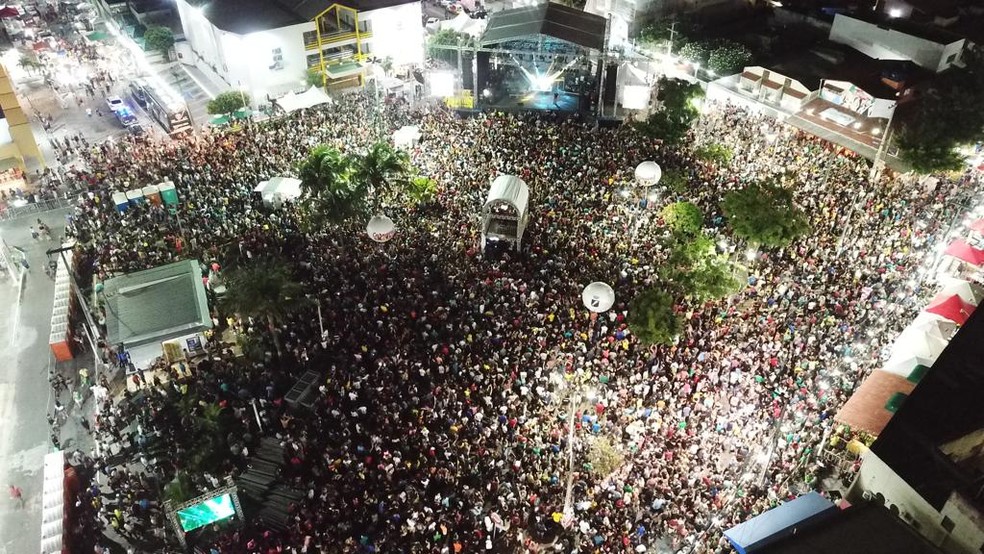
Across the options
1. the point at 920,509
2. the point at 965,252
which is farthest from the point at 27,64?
the point at 920,509

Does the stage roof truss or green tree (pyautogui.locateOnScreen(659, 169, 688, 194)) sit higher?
the stage roof truss

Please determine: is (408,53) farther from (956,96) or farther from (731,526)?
(731,526)

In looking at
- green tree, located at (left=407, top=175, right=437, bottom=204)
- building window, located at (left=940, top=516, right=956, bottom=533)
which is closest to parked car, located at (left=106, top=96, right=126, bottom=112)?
green tree, located at (left=407, top=175, right=437, bottom=204)


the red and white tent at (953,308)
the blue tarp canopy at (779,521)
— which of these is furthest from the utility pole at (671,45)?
the blue tarp canopy at (779,521)

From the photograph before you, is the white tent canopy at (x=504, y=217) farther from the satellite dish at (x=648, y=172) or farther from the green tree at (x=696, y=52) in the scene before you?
the green tree at (x=696, y=52)

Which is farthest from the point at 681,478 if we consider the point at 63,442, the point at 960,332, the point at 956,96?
the point at 956,96

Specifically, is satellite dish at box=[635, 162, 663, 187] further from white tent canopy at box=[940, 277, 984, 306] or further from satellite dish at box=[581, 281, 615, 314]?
white tent canopy at box=[940, 277, 984, 306]
